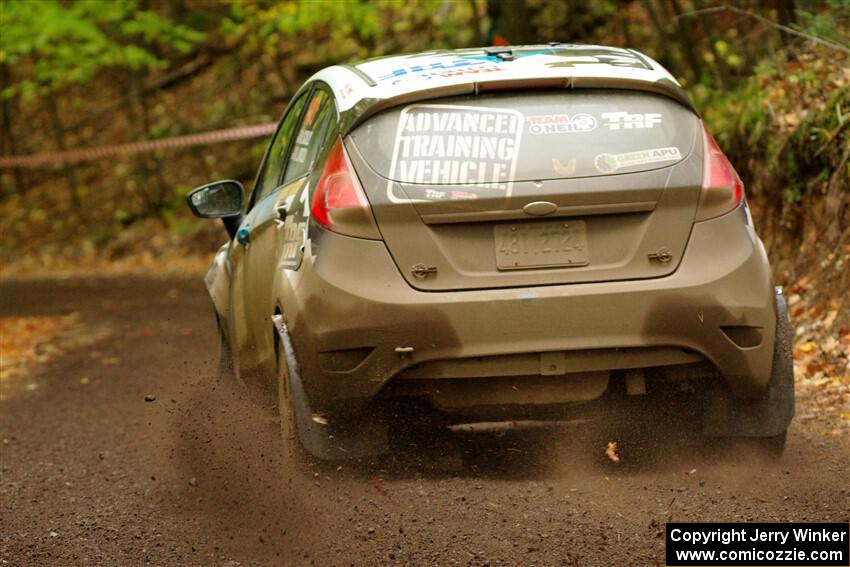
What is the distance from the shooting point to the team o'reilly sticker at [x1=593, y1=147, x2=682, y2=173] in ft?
17.6

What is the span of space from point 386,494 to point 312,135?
5.38 feet

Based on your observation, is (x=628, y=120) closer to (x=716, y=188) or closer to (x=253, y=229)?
(x=716, y=188)

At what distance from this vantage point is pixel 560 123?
5469 mm

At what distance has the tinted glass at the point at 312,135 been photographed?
235 inches

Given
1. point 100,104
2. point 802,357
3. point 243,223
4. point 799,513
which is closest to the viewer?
point 799,513

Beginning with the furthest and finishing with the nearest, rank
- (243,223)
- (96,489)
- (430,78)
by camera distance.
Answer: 1. (243,223)
2. (96,489)
3. (430,78)

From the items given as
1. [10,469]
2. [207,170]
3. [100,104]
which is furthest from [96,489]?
[100,104]

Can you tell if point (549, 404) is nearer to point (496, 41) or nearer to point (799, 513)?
point (799, 513)

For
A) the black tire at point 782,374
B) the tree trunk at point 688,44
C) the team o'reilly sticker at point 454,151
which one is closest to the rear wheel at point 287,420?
the team o'reilly sticker at point 454,151

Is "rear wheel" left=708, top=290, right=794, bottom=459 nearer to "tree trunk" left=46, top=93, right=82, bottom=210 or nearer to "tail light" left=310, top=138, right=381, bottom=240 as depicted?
"tail light" left=310, top=138, right=381, bottom=240

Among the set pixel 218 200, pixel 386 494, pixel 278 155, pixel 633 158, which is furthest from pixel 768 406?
pixel 218 200

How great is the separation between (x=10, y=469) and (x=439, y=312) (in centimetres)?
320

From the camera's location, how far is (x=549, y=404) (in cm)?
568

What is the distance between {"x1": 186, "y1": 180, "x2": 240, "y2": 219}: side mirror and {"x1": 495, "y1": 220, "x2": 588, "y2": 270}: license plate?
85.5 inches
